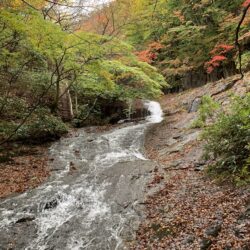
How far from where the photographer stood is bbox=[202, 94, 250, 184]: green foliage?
6887mm

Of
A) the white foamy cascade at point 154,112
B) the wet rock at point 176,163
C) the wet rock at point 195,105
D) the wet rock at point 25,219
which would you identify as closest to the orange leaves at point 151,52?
the white foamy cascade at point 154,112

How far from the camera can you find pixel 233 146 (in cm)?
726

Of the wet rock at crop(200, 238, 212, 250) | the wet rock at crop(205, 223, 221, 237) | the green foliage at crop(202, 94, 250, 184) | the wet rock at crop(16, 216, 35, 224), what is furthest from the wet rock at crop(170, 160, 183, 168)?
the wet rock at crop(16, 216, 35, 224)

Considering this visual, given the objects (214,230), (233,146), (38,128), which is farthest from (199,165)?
(38,128)

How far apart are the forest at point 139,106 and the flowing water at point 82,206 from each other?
0.41 feet

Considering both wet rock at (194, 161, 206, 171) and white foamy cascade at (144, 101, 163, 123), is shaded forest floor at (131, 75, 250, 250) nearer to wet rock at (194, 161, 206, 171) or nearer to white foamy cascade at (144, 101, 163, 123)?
wet rock at (194, 161, 206, 171)

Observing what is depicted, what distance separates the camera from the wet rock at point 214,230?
5430 millimetres

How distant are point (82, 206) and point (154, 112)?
44.2 feet

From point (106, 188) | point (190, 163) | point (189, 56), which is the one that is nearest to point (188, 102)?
point (189, 56)

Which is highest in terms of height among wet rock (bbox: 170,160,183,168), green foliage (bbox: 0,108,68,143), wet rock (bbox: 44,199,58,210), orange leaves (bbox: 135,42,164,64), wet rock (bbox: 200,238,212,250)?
orange leaves (bbox: 135,42,164,64)

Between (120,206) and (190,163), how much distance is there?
2639mm

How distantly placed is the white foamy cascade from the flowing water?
6.58 meters

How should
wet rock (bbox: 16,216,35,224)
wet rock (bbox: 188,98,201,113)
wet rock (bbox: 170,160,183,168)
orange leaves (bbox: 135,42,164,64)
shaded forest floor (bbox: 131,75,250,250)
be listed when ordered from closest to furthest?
1. shaded forest floor (bbox: 131,75,250,250)
2. wet rock (bbox: 16,216,35,224)
3. wet rock (bbox: 170,160,183,168)
4. wet rock (bbox: 188,98,201,113)
5. orange leaves (bbox: 135,42,164,64)

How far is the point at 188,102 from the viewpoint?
1834cm
